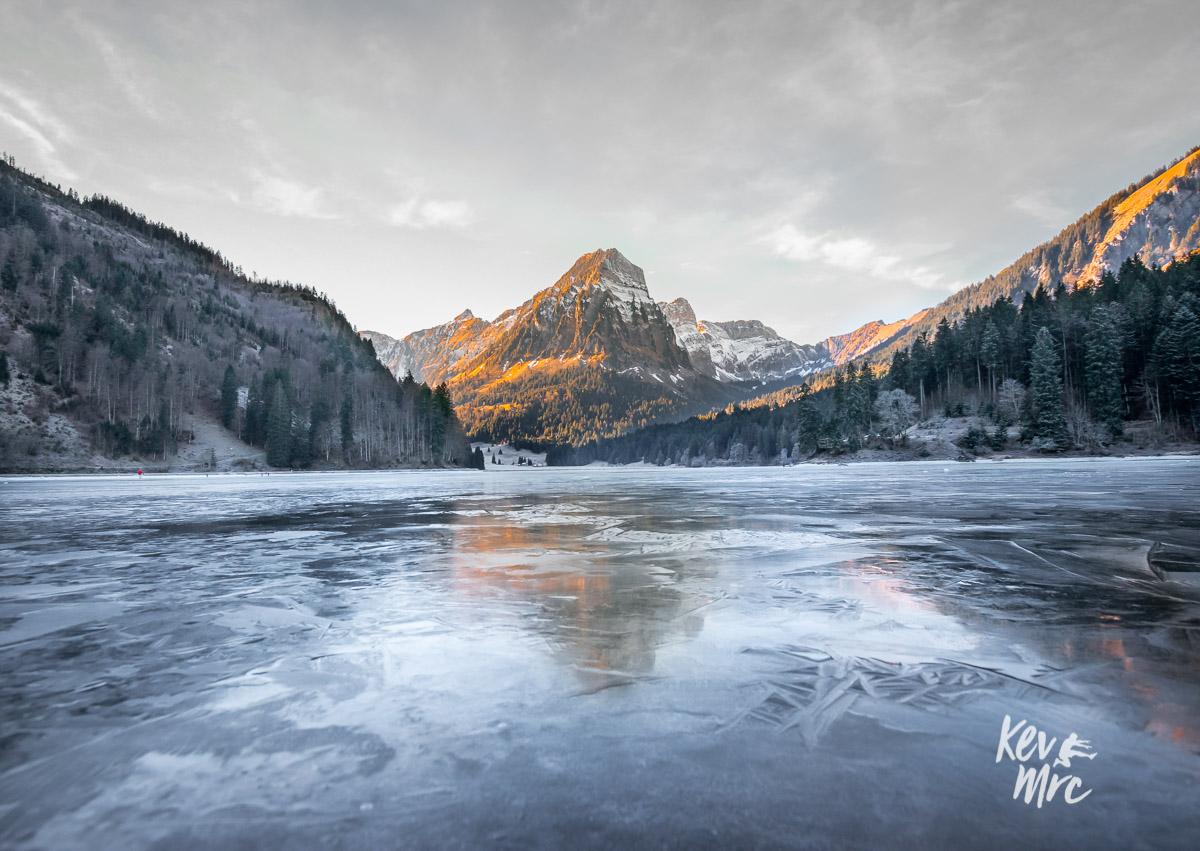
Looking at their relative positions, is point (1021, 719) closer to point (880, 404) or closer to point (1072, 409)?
point (1072, 409)

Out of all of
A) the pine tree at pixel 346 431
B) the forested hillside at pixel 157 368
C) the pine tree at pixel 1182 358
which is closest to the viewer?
the pine tree at pixel 1182 358

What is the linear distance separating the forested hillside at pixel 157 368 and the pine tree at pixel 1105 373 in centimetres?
10678

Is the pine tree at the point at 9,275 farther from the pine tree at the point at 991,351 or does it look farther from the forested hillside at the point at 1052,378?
the pine tree at the point at 991,351

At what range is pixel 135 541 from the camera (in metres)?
11.9

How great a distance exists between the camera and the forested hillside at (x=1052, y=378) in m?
67.2

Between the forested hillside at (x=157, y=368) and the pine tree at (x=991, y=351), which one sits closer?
the forested hillside at (x=157, y=368)

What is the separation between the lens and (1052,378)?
7144 cm

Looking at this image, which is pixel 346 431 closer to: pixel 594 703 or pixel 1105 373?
Result: pixel 594 703

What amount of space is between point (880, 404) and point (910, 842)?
10415 centimetres

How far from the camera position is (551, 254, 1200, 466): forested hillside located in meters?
67.2

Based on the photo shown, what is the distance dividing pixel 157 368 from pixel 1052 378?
132622 mm

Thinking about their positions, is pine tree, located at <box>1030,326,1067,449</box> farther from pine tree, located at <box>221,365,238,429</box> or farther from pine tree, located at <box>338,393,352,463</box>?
pine tree, located at <box>221,365,238,429</box>

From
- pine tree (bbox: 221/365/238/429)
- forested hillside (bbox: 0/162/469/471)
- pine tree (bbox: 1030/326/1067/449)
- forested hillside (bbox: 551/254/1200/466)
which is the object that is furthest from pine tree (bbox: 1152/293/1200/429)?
pine tree (bbox: 221/365/238/429)

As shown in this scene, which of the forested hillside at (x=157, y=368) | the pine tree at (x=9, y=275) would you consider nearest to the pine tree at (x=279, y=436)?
the forested hillside at (x=157, y=368)
